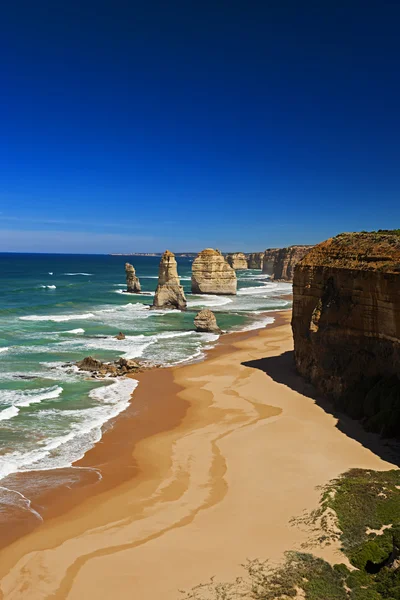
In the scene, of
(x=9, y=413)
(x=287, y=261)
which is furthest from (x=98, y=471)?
(x=287, y=261)

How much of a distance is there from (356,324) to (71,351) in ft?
74.0

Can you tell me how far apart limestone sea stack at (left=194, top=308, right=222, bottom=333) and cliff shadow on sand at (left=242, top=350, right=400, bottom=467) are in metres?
12.0

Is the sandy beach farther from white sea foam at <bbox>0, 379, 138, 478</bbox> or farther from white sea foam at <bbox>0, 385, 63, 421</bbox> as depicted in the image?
white sea foam at <bbox>0, 385, 63, 421</bbox>

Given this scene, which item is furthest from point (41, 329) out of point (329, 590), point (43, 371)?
point (329, 590)

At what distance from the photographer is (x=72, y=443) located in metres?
18.5

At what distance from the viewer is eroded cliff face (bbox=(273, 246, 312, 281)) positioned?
11388 centimetres

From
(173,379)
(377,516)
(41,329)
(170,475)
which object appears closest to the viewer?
(377,516)

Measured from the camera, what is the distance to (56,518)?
1309 cm

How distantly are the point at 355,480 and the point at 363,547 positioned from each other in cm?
342

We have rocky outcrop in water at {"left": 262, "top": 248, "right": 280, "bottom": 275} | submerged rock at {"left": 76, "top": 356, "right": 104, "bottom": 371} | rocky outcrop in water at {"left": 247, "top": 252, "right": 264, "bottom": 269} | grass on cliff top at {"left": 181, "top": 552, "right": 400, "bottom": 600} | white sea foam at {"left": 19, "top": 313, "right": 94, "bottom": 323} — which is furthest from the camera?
rocky outcrop in water at {"left": 247, "top": 252, "right": 264, "bottom": 269}

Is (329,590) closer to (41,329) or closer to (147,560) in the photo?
(147,560)

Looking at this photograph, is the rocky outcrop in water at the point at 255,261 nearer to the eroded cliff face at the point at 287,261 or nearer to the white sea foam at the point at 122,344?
the eroded cliff face at the point at 287,261

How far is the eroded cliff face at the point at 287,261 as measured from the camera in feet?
374

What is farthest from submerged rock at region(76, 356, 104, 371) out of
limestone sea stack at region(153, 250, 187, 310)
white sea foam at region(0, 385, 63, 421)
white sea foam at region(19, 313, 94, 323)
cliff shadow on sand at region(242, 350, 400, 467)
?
limestone sea stack at region(153, 250, 187, 310)
